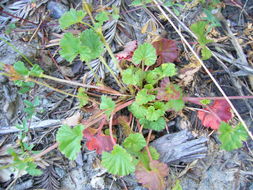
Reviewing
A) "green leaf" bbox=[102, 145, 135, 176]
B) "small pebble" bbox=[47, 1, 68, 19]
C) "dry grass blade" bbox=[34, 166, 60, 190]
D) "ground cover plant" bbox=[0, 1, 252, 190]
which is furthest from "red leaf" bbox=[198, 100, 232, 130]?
"small pebble" bbox=[47, 1, 68, 19]

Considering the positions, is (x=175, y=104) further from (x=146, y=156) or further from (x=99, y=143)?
(x=99, y=143)

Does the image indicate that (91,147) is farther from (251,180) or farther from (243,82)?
(243,82)

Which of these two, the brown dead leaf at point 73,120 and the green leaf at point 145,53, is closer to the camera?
the green leaf at point 145,53

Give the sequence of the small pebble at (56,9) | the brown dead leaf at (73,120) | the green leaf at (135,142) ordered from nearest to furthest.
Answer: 1. the green leaf at (135,142)
2. the brown dead leaf at (73,120)
3. the small pebble at (56,9)

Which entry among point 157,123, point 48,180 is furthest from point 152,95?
point 48,180

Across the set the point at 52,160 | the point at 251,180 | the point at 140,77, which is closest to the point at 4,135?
the point at 52,160

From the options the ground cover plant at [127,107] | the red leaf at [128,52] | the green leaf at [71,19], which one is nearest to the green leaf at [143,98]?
the ground cover plant at [127,107]

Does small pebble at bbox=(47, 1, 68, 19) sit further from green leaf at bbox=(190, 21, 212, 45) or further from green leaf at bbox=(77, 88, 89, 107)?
green leaf at bbox=(190, 21, 212, 45)

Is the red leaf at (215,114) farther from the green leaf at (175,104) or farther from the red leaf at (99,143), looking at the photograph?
the red leaf at (99,143)
